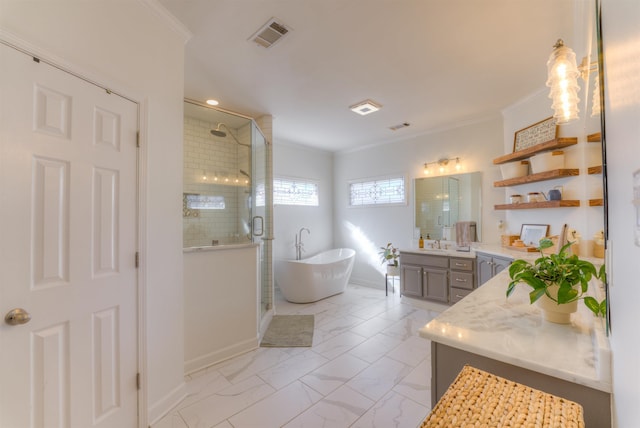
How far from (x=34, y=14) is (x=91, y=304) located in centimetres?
144

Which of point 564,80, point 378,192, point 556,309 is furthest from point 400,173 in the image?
point 556,309

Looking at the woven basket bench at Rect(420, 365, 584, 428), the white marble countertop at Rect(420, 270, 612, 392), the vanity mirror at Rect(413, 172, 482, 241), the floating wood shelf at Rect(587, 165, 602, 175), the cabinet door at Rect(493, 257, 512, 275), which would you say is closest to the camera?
the woven basket bench at Rect(420, 365, 584, 428)

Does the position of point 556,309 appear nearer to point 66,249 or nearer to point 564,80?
point 564,80

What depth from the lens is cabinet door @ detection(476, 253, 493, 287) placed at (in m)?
3.04

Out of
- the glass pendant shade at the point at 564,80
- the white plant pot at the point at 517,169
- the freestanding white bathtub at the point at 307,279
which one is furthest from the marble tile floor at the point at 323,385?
the white plant pot at the point at 517,169

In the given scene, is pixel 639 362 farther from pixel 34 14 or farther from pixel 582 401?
pixel 34 14

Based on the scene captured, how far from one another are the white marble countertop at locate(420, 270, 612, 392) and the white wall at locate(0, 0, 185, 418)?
67.2 inches

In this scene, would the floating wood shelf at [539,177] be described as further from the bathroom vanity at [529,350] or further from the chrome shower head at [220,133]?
the chrome shower head at [220,133]

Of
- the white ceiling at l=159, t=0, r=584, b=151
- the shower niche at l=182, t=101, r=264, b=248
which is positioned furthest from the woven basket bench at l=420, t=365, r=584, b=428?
the shower niche at l=182, t=101, r=264, b=248

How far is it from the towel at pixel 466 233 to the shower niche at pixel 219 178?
295 centimetres

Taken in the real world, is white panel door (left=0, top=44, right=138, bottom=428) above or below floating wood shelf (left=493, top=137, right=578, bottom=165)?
below

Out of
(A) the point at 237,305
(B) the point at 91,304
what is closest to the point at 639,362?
(B) the point at 91,304

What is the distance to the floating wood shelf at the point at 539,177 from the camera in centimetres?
267

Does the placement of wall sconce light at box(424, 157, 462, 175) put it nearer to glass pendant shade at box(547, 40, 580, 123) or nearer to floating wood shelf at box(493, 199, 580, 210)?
floating wood shelf at box(493, 199, 580, 210)
